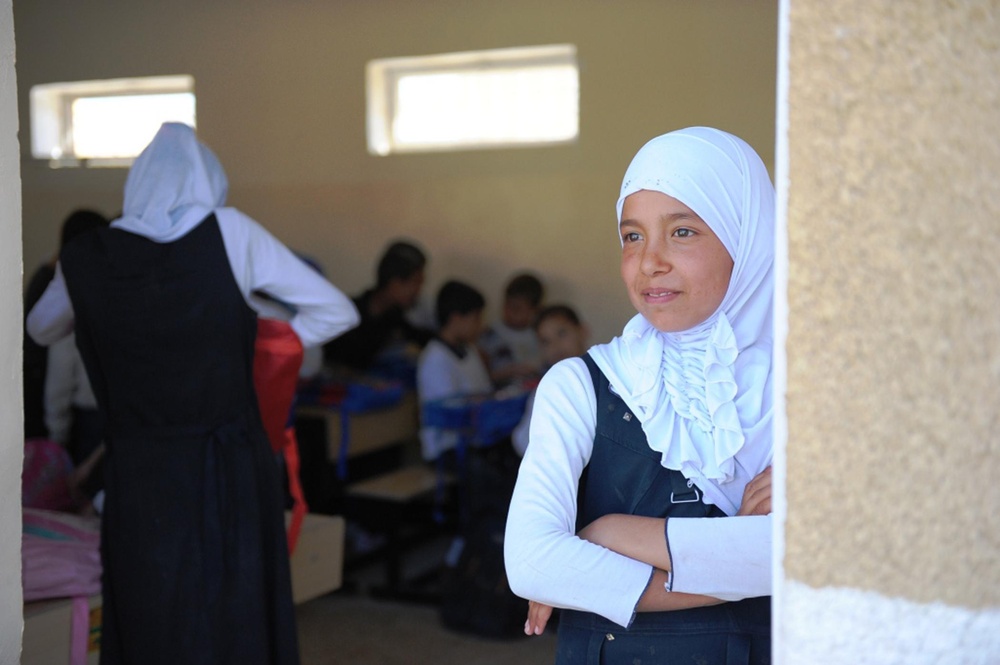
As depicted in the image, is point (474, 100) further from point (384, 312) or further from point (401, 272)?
point (384, 312)

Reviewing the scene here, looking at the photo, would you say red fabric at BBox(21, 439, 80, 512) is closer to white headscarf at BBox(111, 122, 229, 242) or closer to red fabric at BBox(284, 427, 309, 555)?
red fabric at BBox(284, 427, 309, 555)

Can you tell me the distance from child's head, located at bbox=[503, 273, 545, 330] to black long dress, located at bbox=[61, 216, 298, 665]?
3.26 m

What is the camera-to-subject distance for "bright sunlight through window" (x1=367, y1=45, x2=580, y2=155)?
20.0 ft

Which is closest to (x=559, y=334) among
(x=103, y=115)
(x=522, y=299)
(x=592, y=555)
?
(x=522, y=299)

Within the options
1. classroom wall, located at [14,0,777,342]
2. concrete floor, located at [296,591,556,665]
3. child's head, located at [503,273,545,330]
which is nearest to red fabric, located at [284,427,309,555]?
concrete floor, located at [296,591,556,665]

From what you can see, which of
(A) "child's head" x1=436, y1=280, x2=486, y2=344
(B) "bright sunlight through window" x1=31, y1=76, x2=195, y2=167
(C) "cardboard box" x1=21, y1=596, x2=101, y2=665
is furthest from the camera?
(B) "bright sunlight through window" x1=31, y1=76, x2=195, y2=167

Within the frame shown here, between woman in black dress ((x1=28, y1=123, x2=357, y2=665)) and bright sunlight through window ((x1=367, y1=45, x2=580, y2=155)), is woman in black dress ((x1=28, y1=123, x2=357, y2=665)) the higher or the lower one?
the lower one

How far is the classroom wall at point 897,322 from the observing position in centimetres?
85

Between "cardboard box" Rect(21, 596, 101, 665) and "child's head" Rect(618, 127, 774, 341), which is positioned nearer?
"child's head" Rect(618, 127, 774, 341)

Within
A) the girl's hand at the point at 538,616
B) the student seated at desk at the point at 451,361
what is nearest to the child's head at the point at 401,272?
the student seated at desk at the point at 451,361

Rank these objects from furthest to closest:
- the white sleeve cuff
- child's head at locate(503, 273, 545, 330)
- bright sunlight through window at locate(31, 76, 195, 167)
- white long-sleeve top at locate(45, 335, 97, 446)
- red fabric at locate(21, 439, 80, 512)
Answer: bright sunlight through window at locate(31, 76, 195, 167), child's head at locate(503, 273, 545, 330), white long-sleeve top at locate(45, 335, 97, 446), red fabric at locate(21, 439, 80, 512), the white sleeve cuff

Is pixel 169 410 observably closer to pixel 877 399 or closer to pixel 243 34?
pixel 877 399

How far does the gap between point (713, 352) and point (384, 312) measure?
173 inches

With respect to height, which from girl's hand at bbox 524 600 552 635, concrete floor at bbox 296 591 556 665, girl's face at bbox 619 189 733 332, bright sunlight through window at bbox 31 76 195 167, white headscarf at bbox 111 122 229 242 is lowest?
concrete floor at bbox 296 591 556 665
